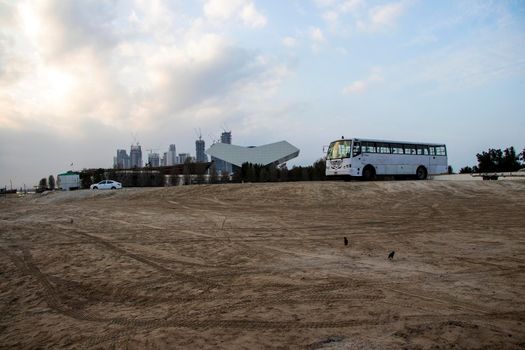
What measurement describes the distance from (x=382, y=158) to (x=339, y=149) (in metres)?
3.35

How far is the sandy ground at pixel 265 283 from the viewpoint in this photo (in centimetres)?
386

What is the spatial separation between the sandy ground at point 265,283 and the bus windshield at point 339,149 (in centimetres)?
1088

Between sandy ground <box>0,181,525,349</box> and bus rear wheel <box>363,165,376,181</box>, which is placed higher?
bus rear wheel <box>363,165,376,181</box>

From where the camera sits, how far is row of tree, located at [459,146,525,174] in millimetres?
46531

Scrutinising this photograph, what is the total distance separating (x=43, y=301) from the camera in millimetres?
5387

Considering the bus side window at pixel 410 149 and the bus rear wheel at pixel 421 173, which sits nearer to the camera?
the bus side window at pixel 410 149

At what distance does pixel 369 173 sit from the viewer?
24.3 meters

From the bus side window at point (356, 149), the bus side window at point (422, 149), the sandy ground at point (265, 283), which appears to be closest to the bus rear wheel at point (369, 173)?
the bus side window at point (356, 149)

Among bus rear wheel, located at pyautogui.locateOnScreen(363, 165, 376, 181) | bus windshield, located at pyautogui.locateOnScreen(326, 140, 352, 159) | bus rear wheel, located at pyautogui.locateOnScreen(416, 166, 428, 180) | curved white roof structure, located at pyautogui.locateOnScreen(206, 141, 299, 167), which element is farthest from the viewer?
curved white roof structure, located at pyautogui.locateOnScreen(206, 141, 299, 167)

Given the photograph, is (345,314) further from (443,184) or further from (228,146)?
(228,146)

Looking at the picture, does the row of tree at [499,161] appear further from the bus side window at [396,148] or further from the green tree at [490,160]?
the bus side window at [396,148]

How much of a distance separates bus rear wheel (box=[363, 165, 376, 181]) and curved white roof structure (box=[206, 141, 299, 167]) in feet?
208

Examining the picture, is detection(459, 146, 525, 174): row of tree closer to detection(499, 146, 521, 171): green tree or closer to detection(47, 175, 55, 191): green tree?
detection(499, 146, 521, 171): green tree

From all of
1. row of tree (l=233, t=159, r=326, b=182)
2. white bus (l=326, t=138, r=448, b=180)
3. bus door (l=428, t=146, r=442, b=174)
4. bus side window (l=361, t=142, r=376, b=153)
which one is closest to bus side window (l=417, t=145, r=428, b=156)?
white bus (l=326, t=138, r=448, b=180)
